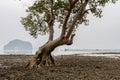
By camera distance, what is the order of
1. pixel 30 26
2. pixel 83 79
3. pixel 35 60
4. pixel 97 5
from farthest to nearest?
pixel 30 26 < pixel 97 5 < pixel 35 60 < pixel 83 79

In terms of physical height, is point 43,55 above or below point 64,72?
above

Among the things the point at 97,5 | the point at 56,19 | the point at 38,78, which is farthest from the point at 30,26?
the point at 38,78

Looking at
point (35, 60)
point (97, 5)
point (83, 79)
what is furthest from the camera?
point (97, 5)

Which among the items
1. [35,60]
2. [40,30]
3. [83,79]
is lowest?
[83,79]

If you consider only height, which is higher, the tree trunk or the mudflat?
the tree trunk

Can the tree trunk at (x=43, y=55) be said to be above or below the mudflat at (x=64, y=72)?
above

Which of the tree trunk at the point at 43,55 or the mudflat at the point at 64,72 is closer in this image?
the mudflat at the point at 64,72

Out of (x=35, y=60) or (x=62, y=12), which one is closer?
(x=35, y=60)

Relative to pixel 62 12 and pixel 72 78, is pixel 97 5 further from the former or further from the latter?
pixel 72 78

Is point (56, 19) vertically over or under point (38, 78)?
over

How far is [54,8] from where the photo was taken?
36.4 metres

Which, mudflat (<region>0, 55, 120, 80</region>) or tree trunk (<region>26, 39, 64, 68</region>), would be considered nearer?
mudflat (<region>0, 55, 120, 80</region>)

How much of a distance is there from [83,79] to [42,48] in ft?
38.4

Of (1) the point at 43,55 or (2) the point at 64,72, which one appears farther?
(1) the point at 43,55
